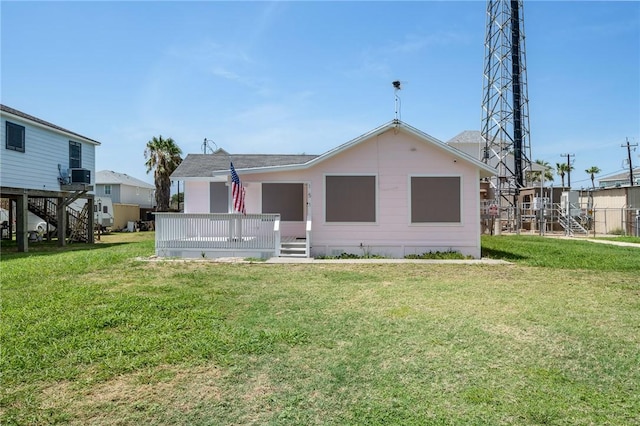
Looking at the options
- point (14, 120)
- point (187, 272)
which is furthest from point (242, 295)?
point (14, 120)

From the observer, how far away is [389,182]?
1257 cm

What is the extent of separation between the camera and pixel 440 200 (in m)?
12.5

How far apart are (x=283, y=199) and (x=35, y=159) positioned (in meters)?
10.9

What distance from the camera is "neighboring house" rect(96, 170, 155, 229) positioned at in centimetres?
3360

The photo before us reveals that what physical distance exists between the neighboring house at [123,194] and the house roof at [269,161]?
1692cm

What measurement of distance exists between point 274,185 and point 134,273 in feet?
22.1

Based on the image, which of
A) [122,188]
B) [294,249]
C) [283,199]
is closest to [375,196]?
[294,249]

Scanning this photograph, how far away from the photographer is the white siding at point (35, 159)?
48.5ft

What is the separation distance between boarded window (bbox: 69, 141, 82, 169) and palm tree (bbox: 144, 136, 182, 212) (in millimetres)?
14552

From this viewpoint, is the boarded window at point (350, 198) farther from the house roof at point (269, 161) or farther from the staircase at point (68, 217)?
the staircase at point (68, 217)

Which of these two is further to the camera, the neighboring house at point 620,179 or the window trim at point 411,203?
the neighboring house at point 620,179

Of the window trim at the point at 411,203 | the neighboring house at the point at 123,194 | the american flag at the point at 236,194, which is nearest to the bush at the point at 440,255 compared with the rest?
the window trim at the point at 411,203

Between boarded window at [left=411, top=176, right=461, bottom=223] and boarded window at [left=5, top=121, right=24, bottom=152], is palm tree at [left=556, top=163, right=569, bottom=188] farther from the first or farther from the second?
boarded window at [left=5, top=121, right=24, bottom=152]

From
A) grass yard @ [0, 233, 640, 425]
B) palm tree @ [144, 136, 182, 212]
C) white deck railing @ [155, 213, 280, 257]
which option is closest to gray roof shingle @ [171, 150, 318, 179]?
white deck railing @ [155, 213, 280, 257]
